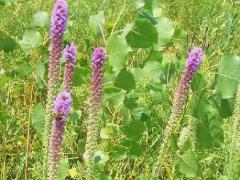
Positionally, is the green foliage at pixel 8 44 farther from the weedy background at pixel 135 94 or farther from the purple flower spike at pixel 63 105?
the purple flower spike at pixel 63 105

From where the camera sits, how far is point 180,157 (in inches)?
85.7

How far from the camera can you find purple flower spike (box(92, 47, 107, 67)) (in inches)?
56.6

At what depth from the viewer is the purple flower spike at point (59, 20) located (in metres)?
1.56

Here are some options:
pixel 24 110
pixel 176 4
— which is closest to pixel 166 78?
pixel 24 110

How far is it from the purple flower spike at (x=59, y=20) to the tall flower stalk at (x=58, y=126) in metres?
0.27

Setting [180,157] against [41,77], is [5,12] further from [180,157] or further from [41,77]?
[180,157]

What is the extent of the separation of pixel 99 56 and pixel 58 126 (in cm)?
24

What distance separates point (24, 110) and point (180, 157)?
A: 1313 millimetres

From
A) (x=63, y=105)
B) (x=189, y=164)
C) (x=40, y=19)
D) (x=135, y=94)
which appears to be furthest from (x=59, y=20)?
(x=189, y=164)

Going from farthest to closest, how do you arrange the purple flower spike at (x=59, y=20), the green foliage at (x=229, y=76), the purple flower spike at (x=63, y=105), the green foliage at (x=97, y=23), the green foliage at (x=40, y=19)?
1. the green foliage at (x=40, y=19)
2. the green foliage at (x=97, y=23)
3. the green foliage at (x=229, y=76)
4. the purple flower spike at (x=59, y=20)
5. the purple flower spike at (x=63, y=105)

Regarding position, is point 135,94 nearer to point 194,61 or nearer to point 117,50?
point 117,50

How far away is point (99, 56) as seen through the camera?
56.9 inches

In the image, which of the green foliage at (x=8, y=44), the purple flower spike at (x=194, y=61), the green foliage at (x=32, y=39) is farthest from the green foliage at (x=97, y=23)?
the purple flower spike at (x=194, y=61)

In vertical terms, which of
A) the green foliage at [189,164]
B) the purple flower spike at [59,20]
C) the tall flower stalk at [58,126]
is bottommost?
the green foliage at [189,164]
